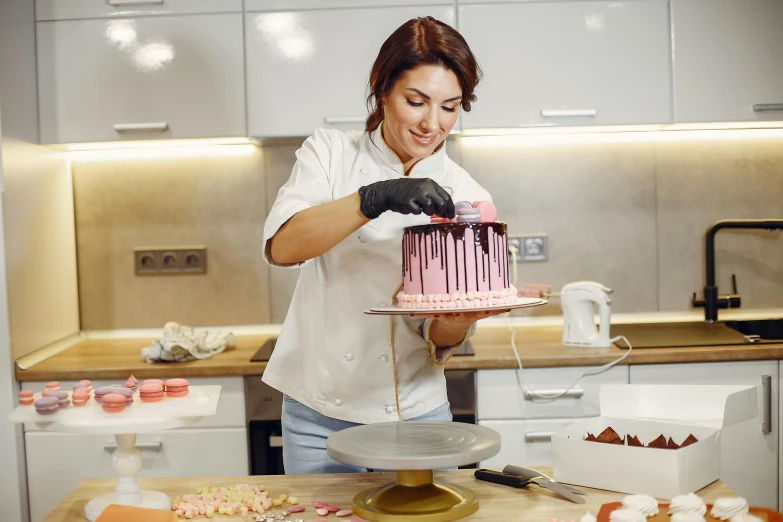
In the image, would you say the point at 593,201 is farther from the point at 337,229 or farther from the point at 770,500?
the point at 337,229

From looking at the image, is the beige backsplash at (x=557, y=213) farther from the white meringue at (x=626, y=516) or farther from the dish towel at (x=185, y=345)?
the white meringue at (x=626, y=516)

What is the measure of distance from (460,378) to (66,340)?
4.58 ft

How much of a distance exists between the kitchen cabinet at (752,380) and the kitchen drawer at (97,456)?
1220 millimetres

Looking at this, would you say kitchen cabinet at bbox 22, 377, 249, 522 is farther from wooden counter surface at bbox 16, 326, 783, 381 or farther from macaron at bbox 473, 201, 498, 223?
macaron at bbox 473, 201, 498, 223

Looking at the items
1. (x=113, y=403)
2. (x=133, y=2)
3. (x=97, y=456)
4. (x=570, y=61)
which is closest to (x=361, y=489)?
(x=113, y=403)

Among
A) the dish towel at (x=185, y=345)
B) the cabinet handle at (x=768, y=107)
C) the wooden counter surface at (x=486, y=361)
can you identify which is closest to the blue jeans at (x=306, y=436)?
the wooden counter surface at (x=486, y=361)

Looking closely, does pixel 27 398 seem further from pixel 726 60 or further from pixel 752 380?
pixel 726 60

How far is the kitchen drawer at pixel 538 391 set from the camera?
2285 millimetres

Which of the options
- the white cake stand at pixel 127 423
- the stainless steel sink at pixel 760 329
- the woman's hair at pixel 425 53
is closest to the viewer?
the white cake stand at pixel 127 423

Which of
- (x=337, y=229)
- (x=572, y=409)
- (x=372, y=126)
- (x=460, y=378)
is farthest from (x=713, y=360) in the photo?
(x=337, y=229)

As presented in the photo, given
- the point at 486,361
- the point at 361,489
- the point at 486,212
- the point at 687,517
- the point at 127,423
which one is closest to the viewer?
the point at 687,517

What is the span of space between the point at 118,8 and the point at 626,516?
2.20m

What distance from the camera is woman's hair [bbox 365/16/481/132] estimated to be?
4.79 feet

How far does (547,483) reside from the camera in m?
1.25
